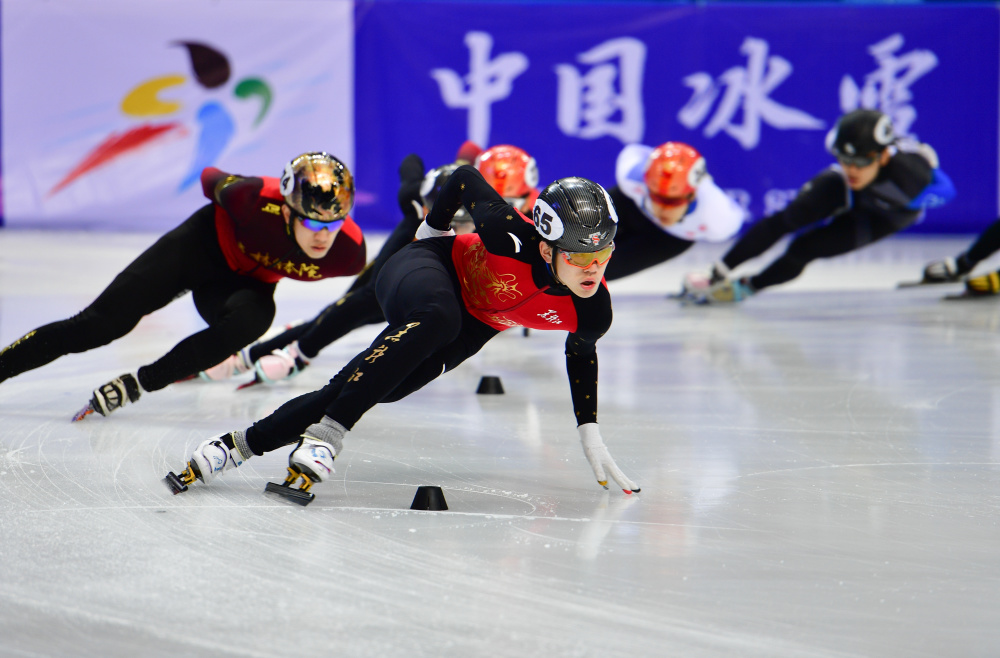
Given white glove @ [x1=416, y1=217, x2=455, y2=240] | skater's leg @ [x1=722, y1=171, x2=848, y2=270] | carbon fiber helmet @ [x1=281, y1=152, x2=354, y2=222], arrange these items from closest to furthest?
white glove @ [x1=416, y1=217, x2=455, y2=240] → carbon fiber helmet @ [x1=281, y1=152, x2=354, y2=222] → skater's leg @ [x1=722, y1=171, x2=848, y2=270]

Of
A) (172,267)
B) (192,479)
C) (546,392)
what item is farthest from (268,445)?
(546,392)

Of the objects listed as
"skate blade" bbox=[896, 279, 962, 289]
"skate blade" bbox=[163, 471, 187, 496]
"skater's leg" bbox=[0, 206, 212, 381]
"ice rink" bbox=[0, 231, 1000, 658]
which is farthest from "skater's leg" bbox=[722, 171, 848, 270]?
"skate blade" bbox=[163, 471, 187, 496]

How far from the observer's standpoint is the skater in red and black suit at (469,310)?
291cm

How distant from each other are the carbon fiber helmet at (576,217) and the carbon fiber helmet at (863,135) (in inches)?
168

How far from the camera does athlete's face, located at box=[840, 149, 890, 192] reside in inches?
271

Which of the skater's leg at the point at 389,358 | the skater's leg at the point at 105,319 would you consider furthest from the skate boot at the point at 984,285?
the skater's leg at the point at 105,319

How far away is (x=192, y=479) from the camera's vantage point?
3.06 meters

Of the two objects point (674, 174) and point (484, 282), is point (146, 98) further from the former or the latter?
point (484, 282)

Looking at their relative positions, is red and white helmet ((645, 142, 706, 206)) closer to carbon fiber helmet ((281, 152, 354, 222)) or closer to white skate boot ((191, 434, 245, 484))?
carbon fiber helmet ((281, 152, 354, 222))

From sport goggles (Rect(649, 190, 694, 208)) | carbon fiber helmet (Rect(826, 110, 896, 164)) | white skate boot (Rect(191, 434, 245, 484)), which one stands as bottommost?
white skate boot (Rect(191, 434, 245, 484))

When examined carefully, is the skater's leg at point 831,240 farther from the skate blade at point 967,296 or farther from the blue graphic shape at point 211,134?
the blue graphic shape at point 211,134

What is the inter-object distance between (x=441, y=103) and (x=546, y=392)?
6.48 m

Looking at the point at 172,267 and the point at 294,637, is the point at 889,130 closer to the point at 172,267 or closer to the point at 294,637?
the point at 172,267

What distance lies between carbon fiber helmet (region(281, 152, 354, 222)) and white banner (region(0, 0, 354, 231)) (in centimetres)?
659
